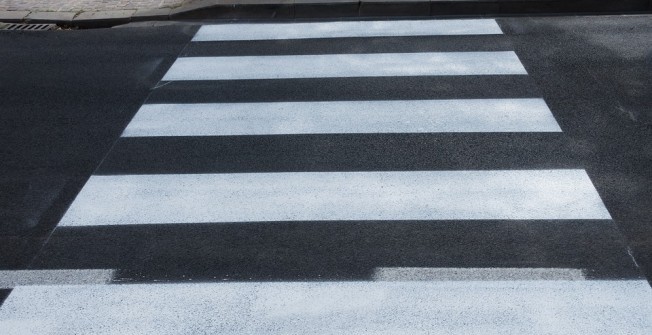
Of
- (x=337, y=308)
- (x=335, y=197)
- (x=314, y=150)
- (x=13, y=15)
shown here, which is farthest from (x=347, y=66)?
(x=13, y=15)

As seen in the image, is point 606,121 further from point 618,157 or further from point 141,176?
point 141,176

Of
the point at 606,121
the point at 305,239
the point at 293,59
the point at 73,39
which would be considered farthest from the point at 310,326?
the point at 73,39

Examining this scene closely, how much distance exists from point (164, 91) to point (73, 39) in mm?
2346

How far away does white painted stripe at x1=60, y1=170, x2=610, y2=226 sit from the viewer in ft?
17.8

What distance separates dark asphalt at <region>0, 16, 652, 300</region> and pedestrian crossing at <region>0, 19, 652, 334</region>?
21mm

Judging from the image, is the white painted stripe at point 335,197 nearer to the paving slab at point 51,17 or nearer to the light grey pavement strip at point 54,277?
the light grey pavement strip at point 54,277

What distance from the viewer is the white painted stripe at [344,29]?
9148 millimetres

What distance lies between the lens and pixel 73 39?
940cm

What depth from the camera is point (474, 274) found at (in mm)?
4727

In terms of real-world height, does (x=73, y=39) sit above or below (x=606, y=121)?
above

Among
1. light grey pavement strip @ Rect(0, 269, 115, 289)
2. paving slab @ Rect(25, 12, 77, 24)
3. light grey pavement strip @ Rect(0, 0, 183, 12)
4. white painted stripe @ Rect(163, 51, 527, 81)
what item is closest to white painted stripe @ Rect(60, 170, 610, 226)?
light grey pavement strip @ Rect(0, 269, 115, 289)

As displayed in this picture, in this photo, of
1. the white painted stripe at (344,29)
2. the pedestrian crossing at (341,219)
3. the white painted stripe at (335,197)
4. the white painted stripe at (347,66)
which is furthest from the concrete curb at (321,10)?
the white painted stripe at (335,197)

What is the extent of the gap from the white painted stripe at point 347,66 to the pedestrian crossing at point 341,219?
0.04 meters

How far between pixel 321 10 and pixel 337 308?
6.11m
